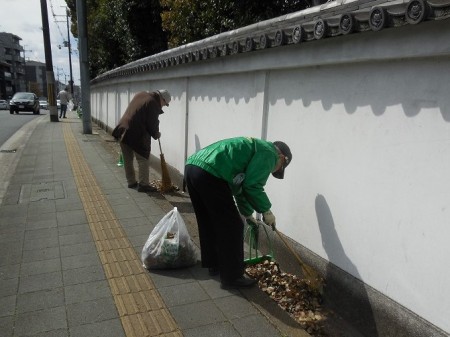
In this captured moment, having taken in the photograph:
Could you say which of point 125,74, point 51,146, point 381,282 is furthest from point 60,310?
point 51,146

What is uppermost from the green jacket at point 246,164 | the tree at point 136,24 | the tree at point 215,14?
the tree at point 136,24

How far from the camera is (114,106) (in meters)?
15.8

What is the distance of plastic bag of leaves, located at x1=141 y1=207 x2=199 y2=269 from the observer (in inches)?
155

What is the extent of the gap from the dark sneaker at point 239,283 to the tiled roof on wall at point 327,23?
2223 mm

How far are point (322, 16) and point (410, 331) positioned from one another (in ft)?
8.03

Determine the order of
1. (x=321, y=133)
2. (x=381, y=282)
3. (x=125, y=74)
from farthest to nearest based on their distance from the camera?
(x=125, y=74) < (x=321, y=133) < (x=381, y=282)

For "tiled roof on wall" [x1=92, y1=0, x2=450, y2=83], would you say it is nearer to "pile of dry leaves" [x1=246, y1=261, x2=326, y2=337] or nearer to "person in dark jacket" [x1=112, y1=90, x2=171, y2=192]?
"person in dark jacket" [x1=112, y1=90, x2=171, y2=192]

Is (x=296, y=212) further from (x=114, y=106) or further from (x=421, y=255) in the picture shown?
(x=114, y=106)

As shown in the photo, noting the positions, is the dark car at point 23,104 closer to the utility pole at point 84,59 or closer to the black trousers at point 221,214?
the utility pole at point 84,59

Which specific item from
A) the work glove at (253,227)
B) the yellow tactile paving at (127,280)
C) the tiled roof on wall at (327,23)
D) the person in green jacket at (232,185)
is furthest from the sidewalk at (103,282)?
the tiled roof on wall at (327,23)

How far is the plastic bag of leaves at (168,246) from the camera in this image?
394cm

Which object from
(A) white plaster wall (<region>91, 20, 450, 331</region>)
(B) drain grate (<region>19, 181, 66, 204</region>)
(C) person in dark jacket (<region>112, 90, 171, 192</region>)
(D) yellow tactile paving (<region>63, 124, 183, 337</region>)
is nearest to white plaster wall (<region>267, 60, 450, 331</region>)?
(A) white plaster wall (<region>91, 20, 450, 331</region>)

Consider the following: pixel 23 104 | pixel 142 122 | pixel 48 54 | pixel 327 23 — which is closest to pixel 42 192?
pixel 142 122

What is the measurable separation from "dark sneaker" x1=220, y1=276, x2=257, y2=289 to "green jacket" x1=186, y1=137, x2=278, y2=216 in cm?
75
